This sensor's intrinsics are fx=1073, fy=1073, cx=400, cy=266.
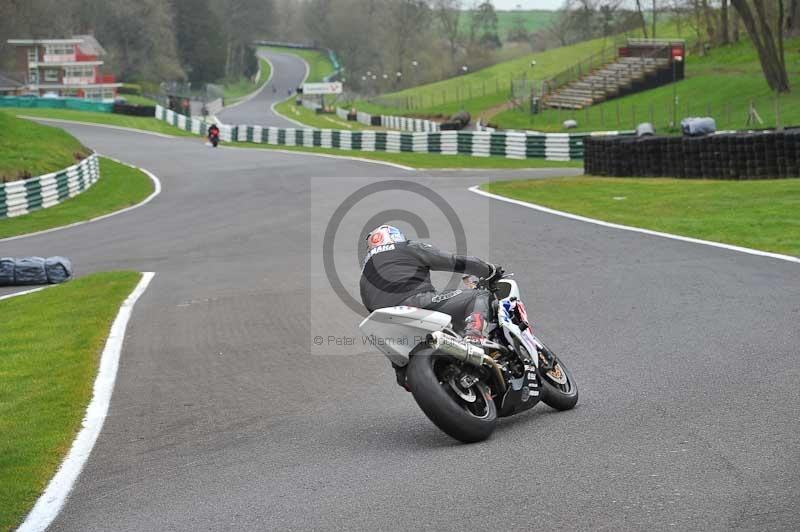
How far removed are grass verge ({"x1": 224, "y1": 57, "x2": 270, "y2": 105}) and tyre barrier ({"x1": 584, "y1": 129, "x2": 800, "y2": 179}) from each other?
341ft

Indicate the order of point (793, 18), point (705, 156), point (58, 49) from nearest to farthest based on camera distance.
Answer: point (705, 156)
point (793, 18)
point (58, 49)

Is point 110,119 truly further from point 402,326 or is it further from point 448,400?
point 448,400

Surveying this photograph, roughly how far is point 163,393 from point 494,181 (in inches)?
840

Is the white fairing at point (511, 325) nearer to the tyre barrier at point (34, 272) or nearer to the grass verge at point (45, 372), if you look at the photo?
the grass verge at point (45, 372)

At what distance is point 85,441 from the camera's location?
820cm

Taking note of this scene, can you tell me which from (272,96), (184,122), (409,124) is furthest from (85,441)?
(272,96)

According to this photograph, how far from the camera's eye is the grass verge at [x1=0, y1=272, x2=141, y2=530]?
7341mm

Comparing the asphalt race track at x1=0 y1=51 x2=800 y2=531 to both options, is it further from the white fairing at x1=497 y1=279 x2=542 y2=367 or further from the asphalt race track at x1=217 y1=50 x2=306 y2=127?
the asphalt race track at x1=217 y1=50 x2=306 y2=127

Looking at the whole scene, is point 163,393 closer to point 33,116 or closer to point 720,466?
point 720,466

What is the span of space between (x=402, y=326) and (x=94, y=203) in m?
26.4

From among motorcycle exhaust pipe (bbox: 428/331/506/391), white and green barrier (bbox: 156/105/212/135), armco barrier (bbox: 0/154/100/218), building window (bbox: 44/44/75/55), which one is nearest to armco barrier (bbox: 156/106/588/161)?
white and green barrier (bbox: 156/105/212/135)

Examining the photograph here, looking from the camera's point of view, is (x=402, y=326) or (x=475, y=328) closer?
(x=402, y=326)

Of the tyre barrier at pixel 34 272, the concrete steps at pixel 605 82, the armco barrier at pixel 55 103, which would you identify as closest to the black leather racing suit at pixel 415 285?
the tyre barrier at pixel 34 272

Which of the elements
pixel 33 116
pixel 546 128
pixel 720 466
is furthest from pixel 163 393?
pixel 33 116
